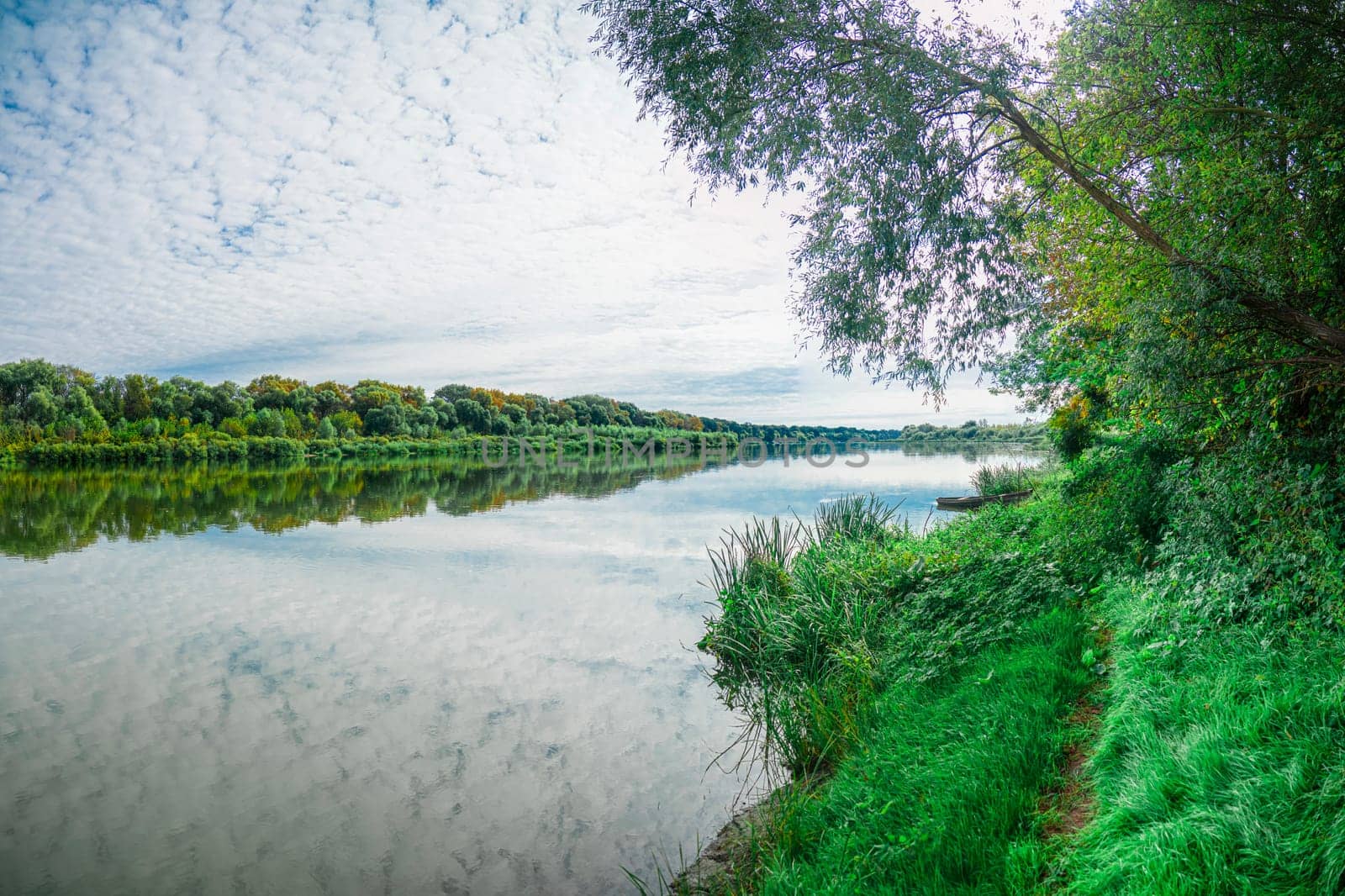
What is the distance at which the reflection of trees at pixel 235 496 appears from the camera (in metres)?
19.8

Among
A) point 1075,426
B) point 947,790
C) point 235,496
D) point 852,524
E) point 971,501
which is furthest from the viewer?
point 235,496

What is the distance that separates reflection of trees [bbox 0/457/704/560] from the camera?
64.8 ft

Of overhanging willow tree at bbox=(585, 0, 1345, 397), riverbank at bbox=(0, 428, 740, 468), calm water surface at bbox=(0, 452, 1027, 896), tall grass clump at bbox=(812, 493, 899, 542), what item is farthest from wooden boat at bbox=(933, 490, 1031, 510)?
riverbank at bbox=(0, 428, 740, 468)

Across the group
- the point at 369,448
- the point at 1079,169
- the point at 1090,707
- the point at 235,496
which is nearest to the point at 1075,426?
the point at 1079,169

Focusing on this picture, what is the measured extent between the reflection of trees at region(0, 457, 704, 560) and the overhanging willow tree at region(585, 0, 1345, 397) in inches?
734

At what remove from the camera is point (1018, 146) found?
825 cm

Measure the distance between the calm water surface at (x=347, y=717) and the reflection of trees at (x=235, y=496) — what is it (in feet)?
5.34

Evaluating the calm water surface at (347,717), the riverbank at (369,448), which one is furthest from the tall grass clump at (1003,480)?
the riverbank at (369,448)

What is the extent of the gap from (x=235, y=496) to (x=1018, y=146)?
31.7m

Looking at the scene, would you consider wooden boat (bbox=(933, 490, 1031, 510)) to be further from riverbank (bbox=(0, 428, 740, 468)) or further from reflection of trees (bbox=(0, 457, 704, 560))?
riverbank (bbox=(0, 428, 740, 468))

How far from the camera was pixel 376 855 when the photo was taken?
197 inches

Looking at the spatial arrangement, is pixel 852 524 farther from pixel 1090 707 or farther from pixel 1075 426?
pixel 1090 707

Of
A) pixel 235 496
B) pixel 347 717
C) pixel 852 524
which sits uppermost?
pixel 852 524

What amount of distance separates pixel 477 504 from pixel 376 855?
2403 cm
